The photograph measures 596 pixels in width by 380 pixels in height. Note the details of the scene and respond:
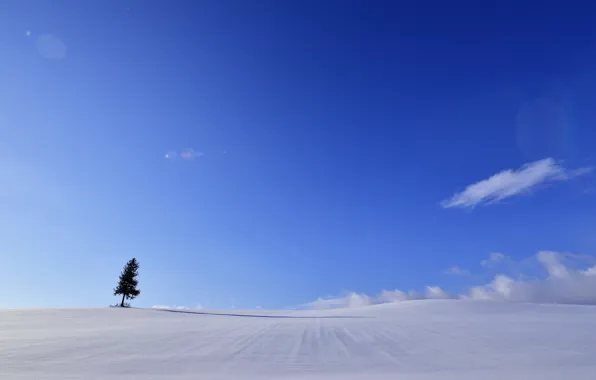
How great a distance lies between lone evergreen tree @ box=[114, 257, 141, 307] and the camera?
39156 mm

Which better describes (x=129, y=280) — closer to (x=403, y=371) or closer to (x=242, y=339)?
(x=242, y=339)

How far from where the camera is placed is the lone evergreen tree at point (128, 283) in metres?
39.2

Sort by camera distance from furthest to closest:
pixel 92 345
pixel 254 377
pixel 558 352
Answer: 1. pixel 92 345
2. pixel 558 352
3. pixel 254 377

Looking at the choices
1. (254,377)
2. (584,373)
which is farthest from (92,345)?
(584,373)

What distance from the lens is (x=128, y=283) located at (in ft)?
130

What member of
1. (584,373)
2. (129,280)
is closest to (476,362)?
(584,373)

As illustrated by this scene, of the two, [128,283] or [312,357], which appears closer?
[312,357]

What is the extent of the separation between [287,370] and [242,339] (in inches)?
187

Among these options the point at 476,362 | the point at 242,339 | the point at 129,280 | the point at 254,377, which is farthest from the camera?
the point at 129,280

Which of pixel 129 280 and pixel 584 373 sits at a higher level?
pixel 129 280

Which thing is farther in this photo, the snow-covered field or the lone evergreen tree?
the lone evergreen tree

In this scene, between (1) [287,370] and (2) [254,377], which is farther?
(1) [287,370]

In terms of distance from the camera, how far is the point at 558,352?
27.1 ft

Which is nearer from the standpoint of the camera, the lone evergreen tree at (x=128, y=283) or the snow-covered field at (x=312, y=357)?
the snow-covered field at (x=312, y=357)
